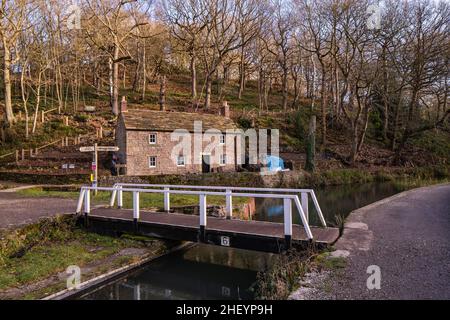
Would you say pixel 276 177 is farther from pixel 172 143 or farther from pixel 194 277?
pixel 194 277

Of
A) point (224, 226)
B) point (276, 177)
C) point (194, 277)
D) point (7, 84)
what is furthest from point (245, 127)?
point (194, 277)

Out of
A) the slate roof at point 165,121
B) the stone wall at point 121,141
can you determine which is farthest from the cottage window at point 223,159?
the stone wall at point 121,141

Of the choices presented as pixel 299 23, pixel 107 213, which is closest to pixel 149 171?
pixel 107 213

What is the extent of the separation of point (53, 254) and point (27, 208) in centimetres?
498

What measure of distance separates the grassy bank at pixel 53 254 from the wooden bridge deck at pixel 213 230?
23.4 inches

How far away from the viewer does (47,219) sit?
1198 cm

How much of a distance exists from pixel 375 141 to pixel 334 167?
39.3 ft

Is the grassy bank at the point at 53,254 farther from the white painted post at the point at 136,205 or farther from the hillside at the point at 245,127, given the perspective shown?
the hillside at the point at 245,127

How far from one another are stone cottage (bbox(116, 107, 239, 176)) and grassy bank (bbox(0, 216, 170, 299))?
14.3 meters

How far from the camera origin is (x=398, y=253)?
8109mm

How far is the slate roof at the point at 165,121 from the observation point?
88.1 ft

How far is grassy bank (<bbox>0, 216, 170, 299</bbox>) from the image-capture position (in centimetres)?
849

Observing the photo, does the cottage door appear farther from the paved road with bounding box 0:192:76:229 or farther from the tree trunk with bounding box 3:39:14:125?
the tree trunk with bounding box 3:39:14:125

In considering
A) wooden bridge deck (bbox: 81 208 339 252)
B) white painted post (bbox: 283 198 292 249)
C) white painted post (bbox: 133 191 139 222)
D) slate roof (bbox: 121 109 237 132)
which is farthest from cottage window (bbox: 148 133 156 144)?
white painted post (bbox: 283 198 292 249)
